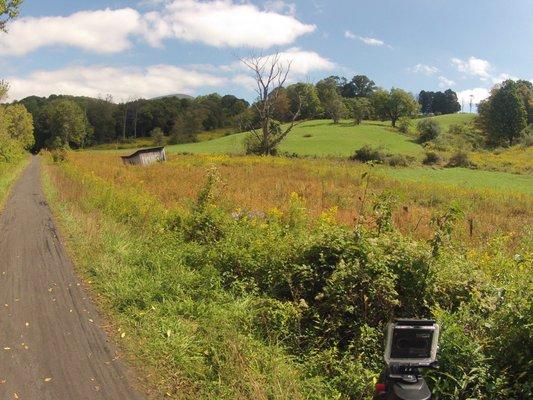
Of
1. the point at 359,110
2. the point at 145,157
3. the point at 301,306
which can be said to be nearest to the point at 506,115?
the point at 359,110

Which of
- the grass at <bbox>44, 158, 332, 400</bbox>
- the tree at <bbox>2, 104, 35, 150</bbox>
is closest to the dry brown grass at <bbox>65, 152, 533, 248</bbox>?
the grass at <bbox>44, 158, 332, 400</bbox>

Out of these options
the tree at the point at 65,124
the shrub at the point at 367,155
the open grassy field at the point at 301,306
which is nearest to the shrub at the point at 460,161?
the shrub at the point at 367,155

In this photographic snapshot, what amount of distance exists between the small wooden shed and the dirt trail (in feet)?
87.9

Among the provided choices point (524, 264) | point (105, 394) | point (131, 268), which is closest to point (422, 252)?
point (524, 264)

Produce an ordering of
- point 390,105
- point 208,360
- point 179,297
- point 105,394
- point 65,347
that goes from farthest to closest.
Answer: point 390,105
point 179,297
point 65,347
point 208,360
point 105,394

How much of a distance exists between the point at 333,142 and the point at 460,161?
71.4ft

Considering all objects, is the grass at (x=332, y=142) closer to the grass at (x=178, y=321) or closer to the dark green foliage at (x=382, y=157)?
the dark green foliage at (x=382, y=157)

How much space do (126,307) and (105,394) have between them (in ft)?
6.16

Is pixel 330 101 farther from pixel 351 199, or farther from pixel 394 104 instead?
pixel 351 199

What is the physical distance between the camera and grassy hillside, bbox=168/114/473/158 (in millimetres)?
58031

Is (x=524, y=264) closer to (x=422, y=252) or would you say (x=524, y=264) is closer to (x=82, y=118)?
(x=422, y=252)

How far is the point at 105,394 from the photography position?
13.6 feet

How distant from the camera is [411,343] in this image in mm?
2717

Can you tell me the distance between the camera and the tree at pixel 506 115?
238 ft
